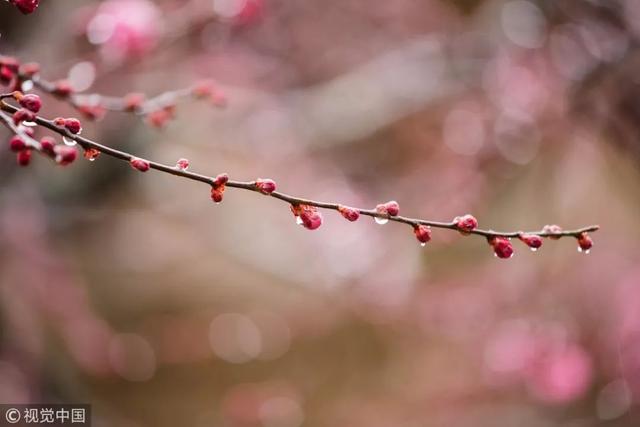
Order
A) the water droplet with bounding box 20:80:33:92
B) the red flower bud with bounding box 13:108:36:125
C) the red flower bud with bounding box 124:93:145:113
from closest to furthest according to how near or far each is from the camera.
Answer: the red flower bud with bounding box 13:108:36:125, the water droplet with bounding box 20:80:33:92, the red flower bud with bounding box 124:93:145:113

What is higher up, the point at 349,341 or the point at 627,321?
the point at 349,341

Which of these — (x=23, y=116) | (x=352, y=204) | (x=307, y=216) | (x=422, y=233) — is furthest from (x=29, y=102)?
(x=352, y=204)

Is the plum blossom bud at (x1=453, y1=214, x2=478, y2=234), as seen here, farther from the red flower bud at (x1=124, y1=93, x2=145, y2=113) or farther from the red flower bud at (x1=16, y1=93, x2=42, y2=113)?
the red flower bud at (x1=124, y1=93, x2=145, y2=113)

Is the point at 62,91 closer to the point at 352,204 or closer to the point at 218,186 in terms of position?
the point at 218,186

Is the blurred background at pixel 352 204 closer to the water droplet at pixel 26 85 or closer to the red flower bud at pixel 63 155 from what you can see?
the water droplet at pixel 26 85

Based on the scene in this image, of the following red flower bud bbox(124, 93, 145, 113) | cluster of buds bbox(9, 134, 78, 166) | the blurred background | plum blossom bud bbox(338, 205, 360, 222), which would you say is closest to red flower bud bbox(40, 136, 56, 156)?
cluster of buds bbox(9, 134, 78, 166)

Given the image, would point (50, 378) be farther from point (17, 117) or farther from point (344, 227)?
point (17, 117)

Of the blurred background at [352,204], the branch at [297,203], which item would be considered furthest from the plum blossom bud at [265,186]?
Answer: the blurred background at [352,204]

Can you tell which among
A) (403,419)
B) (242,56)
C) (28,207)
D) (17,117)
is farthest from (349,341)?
(17,117)
